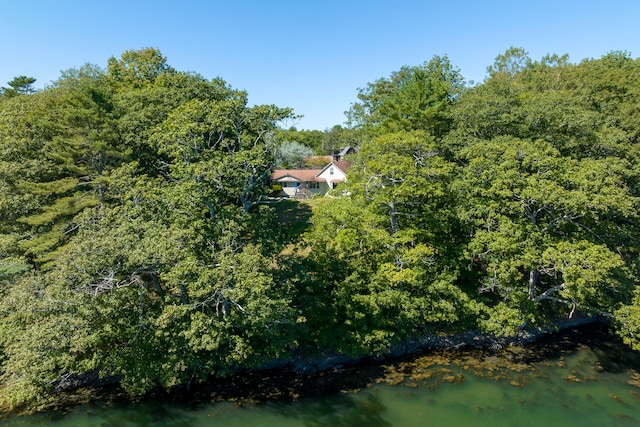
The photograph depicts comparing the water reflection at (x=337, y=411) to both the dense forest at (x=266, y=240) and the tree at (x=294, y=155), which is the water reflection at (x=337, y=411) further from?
the tree at (x=294, y=155)

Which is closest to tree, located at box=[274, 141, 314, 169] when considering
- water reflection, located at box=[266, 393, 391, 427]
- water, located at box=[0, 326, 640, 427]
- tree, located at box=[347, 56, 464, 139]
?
tree, located at box=[347, 56, 464, 139]

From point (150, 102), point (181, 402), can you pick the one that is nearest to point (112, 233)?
point (181, 402)

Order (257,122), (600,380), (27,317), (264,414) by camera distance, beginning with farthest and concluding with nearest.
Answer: (257,122)
(600,380)
(264,414)
(27,317)

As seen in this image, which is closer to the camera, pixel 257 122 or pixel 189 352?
pixel 189 352

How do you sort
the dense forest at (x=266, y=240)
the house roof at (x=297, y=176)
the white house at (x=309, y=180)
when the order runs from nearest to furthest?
the dense forest at (x=266, y=240), the white house at (x=309, y=180), the house roof at (x=297, y=176)

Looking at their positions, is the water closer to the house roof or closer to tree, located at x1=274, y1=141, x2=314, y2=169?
the house roof

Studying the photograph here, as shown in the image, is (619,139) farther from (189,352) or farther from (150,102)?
(150,102)

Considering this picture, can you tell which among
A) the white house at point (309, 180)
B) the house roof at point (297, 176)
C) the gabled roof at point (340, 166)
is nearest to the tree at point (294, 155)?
the house roof at point (297, 176)
